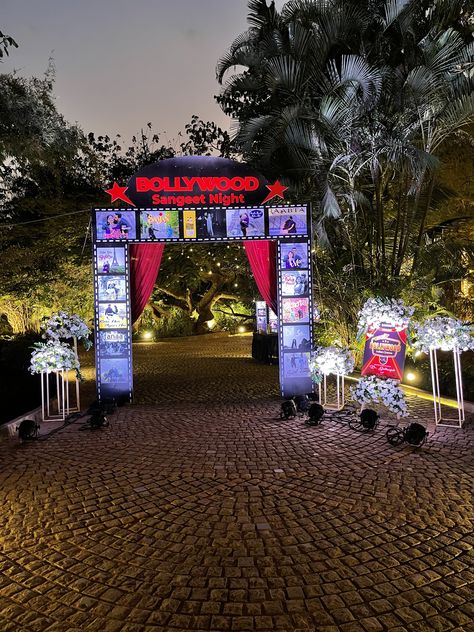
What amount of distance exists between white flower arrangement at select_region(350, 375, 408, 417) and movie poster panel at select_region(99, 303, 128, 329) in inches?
180

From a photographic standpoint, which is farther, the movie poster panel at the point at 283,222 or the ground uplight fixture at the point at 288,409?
the movie poster panel at the point at 283,222

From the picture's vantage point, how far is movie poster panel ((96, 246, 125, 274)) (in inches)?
343

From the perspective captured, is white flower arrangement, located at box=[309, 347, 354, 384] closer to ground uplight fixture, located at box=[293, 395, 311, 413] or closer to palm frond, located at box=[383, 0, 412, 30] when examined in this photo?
ground uplight fixture, located at box=[293, 395, 311, 413]

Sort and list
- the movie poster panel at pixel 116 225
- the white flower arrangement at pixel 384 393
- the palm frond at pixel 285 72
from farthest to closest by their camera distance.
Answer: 1. the palm frond at pixel 285 72
2. the movie poster panel at pixel 116 225
3. the white flower arrangement at pixel 384 393

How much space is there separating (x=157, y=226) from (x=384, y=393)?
509 centimetres

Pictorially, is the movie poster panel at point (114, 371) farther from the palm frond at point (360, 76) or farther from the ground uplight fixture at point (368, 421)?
the palm frond at point (360, 76)

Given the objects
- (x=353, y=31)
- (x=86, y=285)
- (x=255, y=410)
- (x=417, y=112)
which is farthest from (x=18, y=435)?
(x=86, y=285)

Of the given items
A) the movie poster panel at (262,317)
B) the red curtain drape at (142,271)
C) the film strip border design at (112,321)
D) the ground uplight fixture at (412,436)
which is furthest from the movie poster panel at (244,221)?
the movie poster panel at (262,317)

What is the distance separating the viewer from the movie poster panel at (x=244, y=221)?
8719 millimetres

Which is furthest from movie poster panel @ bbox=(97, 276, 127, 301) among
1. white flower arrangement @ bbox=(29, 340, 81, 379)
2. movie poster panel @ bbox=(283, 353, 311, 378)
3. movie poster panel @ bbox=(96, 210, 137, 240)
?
movie poster panel @ bbox=(283, 353, 311, 378)

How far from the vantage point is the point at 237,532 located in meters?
3.64

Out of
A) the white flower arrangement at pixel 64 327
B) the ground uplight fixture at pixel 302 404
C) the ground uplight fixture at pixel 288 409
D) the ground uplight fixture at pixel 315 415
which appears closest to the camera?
the ground uplight fixture at pixel 315 415

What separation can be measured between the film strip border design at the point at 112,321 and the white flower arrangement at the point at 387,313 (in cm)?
449

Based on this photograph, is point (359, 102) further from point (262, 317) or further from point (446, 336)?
point (262, 317)
